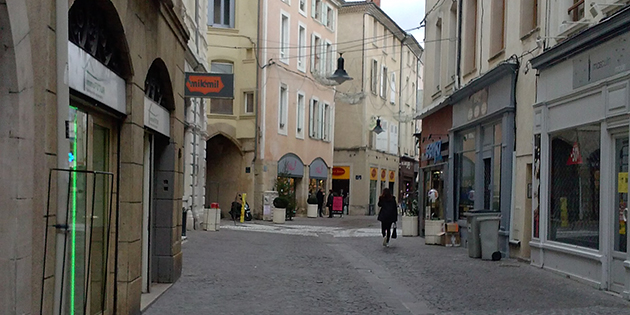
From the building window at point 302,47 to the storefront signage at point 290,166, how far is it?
4961 millimetres

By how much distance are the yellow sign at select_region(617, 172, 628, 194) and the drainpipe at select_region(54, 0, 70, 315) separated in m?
8.15

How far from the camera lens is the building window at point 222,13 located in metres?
34.6

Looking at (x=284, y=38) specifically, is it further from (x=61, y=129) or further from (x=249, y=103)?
(x=61, y=129)

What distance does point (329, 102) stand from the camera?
1736 inches

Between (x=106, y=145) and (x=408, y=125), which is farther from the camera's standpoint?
(x=408, y=125)

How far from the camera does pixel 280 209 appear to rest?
31.6m

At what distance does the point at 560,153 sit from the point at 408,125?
154 feet

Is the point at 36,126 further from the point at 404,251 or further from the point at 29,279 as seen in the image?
the point at 404,251

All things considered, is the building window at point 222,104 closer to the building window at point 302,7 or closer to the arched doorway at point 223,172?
the arched doorway at point 223,172

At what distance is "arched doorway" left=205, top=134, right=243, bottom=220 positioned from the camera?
116 feet

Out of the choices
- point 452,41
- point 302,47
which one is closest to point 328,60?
point 302,47

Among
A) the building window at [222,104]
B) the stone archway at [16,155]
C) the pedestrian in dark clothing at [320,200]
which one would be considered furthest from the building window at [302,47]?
the stone archway at [16,155]

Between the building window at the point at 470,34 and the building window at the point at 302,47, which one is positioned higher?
the building window at the point at 302,47

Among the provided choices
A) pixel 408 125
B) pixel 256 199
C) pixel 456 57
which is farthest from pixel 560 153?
pixel 408 125
